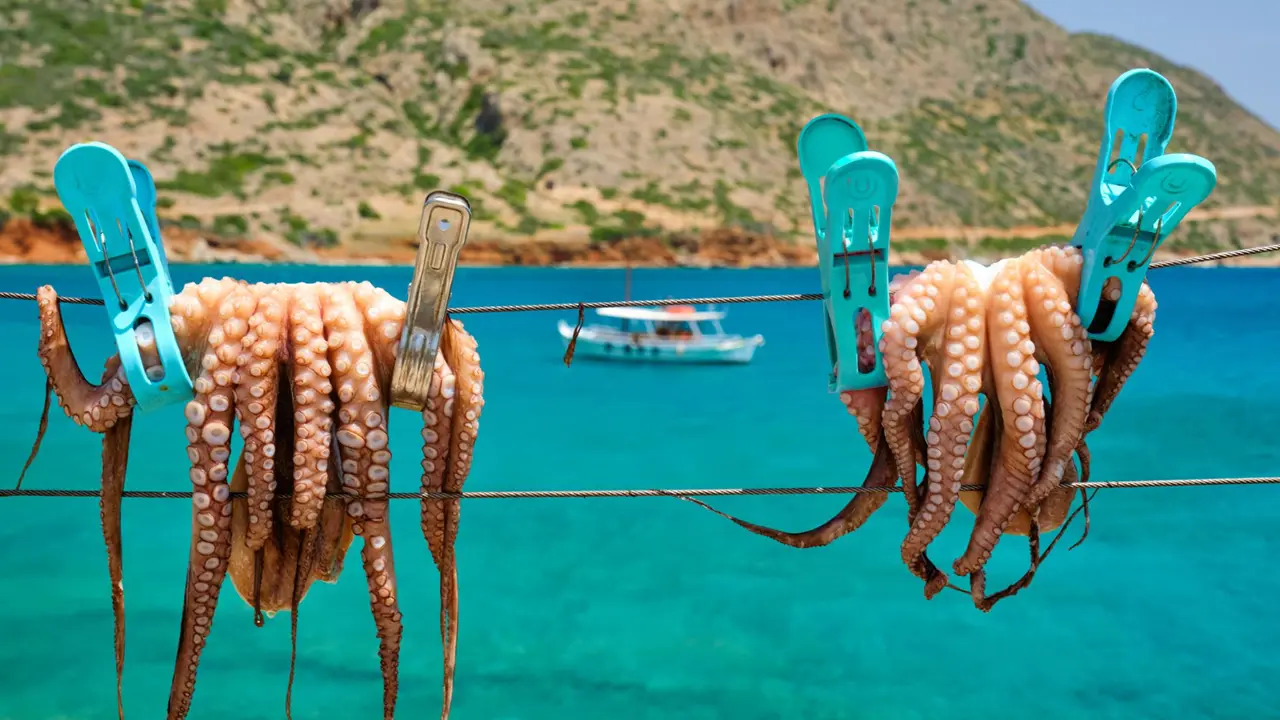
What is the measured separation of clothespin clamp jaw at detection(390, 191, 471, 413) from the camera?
2.90 metres

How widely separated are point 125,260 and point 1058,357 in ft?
9.27

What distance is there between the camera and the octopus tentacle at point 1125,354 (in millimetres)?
3338

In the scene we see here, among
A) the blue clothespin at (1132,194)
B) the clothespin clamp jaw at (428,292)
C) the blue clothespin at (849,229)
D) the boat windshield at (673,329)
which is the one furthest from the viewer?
the boat windshield at (673,329)

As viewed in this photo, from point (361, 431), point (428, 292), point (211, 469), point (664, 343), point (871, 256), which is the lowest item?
point (664, 343)

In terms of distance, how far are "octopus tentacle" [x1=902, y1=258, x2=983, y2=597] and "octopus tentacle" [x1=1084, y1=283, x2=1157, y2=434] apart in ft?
1.34

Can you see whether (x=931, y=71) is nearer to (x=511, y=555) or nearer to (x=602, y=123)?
(x=602, y=123)

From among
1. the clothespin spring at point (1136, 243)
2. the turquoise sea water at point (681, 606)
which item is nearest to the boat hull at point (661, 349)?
the turquoise sea water at point (681, 606)

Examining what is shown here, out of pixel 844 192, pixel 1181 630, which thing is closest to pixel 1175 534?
pixel 1181 630

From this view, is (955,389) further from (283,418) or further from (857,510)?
(283,418)

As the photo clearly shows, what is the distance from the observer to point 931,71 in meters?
124

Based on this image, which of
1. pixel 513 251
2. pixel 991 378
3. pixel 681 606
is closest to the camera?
pixel 991 378

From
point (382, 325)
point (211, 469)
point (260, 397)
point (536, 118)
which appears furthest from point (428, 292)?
point (536, 118)

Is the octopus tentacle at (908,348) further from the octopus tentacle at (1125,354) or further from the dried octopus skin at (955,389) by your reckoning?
the octopus tentacle at (1125,354)

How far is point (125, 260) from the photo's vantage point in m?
3.11
